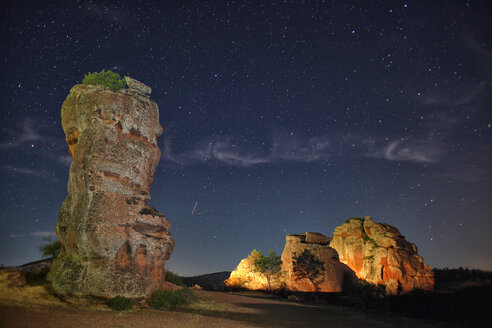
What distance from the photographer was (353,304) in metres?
25.1

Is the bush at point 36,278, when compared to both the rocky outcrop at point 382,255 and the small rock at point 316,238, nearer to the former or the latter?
the small rock at point 316,238

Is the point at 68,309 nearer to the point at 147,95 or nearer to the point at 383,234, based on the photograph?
the point at 147,95

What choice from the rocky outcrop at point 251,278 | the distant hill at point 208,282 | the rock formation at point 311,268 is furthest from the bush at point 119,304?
the distant hill at point 208,282

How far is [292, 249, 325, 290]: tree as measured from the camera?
29.5m

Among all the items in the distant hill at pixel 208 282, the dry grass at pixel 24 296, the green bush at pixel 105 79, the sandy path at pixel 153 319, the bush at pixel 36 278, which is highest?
the green bush at pixel 105 79

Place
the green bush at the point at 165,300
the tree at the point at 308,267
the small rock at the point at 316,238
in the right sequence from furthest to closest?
the small rock at the point at 316,238 < the tree at the point at 308,267 < the green bush at the point at 165,300

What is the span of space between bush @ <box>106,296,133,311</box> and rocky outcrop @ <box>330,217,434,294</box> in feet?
93.6

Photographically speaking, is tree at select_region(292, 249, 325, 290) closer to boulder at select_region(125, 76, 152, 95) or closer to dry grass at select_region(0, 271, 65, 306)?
dry grass at select_region(0, 271, 65, 306)

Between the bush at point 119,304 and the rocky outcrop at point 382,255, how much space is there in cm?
2854

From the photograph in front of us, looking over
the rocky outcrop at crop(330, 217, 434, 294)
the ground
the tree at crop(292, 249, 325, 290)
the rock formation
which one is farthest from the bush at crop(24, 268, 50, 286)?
the rocky outcrop at crop(330, 217, 434, 294)

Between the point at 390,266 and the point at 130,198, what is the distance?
31.1 meters

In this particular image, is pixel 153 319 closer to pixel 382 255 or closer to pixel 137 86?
pixel 137 86

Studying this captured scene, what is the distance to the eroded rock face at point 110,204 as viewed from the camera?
44.1ft

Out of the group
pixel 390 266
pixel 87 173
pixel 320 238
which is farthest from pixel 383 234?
pixel 87 173
